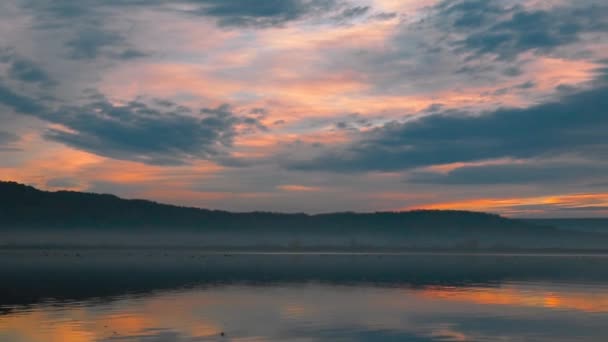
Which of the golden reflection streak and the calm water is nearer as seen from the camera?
the calm water

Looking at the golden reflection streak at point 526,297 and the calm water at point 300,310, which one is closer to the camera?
the calm water at point 300,310

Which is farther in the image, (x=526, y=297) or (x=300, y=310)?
(x=526, y=297)

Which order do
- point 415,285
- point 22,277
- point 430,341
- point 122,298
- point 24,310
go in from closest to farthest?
point 430,341 < point 24,310 < point 122,298 < point 415,285 < point 22,277

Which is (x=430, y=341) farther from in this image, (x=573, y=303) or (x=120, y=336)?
(x=573, y=303)

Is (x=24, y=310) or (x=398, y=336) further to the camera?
(x=24, y=310)

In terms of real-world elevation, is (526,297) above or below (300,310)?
below

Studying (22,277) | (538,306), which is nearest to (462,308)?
(538,306)

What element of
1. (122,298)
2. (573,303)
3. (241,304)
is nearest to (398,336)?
(241,304)

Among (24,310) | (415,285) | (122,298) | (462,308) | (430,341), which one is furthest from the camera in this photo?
(415,285)

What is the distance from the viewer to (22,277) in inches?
2381

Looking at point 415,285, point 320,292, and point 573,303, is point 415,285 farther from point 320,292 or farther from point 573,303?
point 573,303

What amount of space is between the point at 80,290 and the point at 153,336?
20.9 m

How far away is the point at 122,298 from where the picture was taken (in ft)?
138

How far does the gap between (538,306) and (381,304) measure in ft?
26.3
